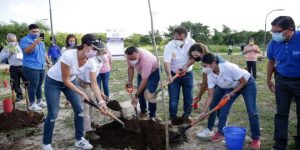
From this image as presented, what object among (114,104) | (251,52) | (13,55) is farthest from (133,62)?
(251,52)

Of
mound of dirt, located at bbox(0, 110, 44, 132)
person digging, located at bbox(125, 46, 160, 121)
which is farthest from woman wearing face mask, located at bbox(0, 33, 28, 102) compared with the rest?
person digging, located at bbox(125, 46, 160, 121)

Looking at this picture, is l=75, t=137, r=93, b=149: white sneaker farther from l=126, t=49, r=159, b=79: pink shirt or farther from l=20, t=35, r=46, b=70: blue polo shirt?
l=20, t=35, r=46, b=70: blue polo shirt

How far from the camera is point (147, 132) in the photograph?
462cm

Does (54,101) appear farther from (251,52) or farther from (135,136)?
(251,52)

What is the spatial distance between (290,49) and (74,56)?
274cm

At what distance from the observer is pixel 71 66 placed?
3961 mm

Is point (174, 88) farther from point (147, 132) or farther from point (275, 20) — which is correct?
point (275, 20)

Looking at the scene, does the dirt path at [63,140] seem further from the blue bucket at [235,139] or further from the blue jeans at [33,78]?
the blue jeans at [33,78]

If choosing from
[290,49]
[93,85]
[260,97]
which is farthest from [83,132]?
[260,97]

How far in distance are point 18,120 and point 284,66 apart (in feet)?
14.9

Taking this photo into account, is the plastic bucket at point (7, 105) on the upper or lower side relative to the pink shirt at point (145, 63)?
lower

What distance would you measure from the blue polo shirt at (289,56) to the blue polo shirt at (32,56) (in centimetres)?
483

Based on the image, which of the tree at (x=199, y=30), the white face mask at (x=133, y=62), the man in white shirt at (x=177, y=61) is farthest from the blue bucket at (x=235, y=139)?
the tree at (x=199, y=30)

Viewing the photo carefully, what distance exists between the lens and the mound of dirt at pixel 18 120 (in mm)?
5457
